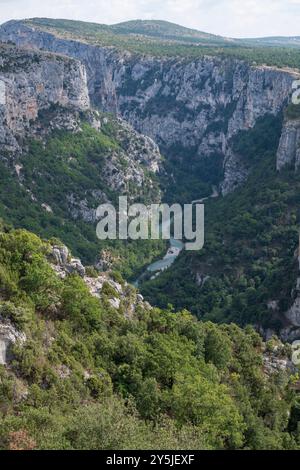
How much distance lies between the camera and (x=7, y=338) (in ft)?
88.0

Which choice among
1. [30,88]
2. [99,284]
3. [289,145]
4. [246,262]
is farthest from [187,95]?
[99,284]

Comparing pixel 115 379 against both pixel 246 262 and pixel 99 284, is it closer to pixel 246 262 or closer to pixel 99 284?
pixel 99 284

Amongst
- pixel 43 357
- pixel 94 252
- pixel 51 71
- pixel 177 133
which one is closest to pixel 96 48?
pixel 177 133

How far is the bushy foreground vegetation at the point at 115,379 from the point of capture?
22281 millimetres

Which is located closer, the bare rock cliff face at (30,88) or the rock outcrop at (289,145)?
the rock outcrop at (289,145)

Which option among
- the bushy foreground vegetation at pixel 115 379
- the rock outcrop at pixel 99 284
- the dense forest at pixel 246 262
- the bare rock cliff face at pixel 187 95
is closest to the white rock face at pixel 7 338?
the bushy foreground vegetation at pixel 115 379

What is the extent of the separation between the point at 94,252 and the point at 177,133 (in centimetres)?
7746

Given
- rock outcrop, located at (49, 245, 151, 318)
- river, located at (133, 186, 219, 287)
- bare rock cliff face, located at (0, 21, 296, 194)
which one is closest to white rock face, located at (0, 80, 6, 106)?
river, located at (133, 186, 219, 287)

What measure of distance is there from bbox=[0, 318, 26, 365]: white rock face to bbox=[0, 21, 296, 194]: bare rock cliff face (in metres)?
92.6

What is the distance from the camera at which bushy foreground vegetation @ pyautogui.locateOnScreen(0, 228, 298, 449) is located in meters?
22.3

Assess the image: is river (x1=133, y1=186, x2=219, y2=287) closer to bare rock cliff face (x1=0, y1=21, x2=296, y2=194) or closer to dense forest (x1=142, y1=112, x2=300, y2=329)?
dense forest (x1=142, y1=112, x2=300, y2=329)

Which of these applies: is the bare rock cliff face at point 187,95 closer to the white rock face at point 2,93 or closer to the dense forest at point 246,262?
the dense forest at point 246,262

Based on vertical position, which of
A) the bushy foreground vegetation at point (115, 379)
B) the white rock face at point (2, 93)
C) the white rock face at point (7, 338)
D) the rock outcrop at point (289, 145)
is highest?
the white rock face at point (2, 93)

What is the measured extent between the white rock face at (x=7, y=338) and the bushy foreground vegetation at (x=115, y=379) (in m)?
0.34
